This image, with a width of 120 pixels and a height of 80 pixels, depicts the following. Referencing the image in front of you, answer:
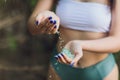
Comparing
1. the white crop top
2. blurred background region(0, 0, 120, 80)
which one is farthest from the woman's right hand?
blurred background region(0, 0, 120, 80)

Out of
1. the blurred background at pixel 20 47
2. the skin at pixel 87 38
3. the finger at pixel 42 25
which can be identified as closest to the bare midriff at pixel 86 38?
→ the skin at pixel 87 38

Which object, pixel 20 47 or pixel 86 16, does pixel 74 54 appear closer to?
pixel 86 16

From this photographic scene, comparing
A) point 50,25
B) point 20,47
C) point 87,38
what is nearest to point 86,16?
point 87,38

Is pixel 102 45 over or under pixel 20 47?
over

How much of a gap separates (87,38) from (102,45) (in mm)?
115

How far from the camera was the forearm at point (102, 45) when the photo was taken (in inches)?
70.6

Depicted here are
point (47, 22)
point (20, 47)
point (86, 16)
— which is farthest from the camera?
point (20, 47)

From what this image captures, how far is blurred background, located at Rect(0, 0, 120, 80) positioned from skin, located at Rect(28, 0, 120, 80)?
1464 mm

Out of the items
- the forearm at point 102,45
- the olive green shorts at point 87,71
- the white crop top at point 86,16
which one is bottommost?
the olive green shorts at point 87,71

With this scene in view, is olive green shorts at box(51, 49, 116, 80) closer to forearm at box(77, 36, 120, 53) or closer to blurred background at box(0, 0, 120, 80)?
forearm at box(77, 36, 120, 53)

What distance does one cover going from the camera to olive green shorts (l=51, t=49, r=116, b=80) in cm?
195

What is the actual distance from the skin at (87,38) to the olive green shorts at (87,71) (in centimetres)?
1

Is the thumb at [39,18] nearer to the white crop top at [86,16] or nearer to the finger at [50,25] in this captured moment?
the finger at [50,25]

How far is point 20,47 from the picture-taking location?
11.7 feet
